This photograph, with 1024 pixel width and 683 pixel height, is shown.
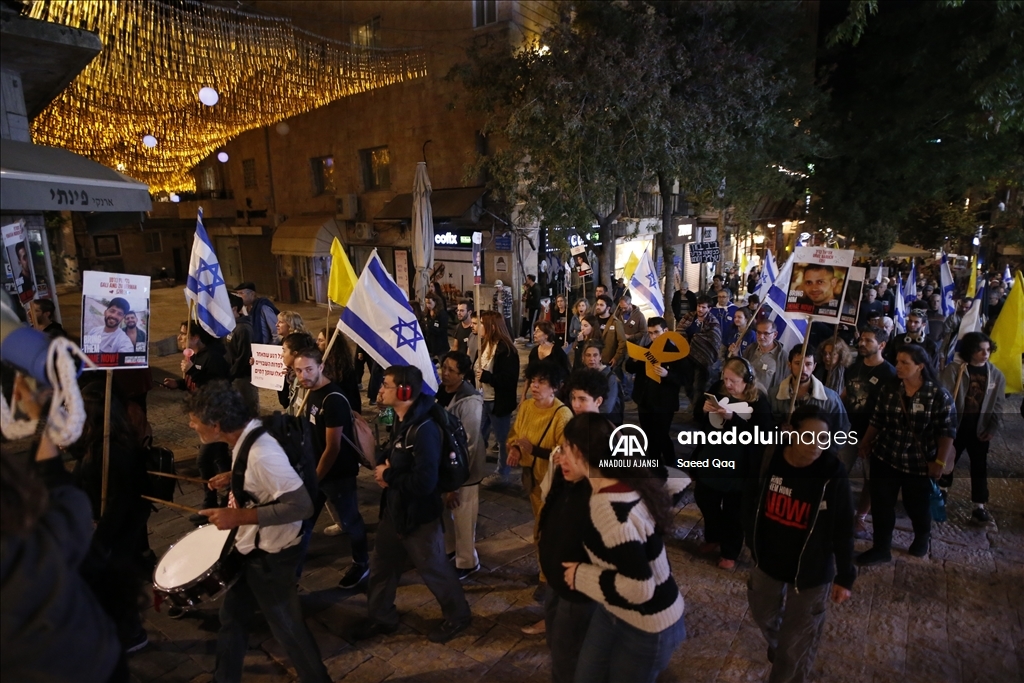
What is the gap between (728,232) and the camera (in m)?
28.8

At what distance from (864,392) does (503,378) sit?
3.48 m

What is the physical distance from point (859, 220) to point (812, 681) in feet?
53.2

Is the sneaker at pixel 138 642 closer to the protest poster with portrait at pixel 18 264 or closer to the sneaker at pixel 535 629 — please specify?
the sneaker at pixel 535 629

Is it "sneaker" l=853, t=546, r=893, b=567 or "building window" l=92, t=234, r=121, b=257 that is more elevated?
"building window" l=92, t=234, r=121, b=257

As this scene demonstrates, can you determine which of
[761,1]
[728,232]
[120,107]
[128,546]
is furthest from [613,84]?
[728,232]

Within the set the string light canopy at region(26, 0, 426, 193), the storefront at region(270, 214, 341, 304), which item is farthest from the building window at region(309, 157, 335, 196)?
the string light canopy at region(26, 0, 426, 193)

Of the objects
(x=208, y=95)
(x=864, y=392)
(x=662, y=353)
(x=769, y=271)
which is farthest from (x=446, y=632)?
(x=208, y=95)

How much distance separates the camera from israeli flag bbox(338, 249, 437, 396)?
4957 millimetres

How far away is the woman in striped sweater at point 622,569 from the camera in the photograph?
259 centimetres

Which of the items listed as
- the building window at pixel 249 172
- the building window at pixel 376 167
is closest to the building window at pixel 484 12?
the building window at pixel 376 167

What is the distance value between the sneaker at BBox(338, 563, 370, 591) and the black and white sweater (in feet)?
8.77

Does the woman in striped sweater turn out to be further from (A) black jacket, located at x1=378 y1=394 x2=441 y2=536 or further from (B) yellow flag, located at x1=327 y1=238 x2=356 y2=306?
(B) yellow flag, located at x1=327 y1=238 x2=356 y2=306

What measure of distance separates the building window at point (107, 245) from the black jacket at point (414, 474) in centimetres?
3550

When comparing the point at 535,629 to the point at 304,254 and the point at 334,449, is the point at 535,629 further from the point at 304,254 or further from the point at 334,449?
the point at 304,254
